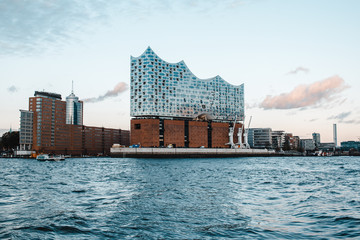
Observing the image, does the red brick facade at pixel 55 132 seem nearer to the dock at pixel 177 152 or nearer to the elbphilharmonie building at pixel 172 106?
the elbphilharmonie building at pixel 172 106

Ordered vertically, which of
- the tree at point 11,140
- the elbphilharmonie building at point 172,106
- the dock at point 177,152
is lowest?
the dock at point 177,152

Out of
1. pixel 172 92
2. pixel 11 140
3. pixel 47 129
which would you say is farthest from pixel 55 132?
pixel 172 92

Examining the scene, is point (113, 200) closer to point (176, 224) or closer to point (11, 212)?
point (11, 212)

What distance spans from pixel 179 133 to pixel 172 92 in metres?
16.9

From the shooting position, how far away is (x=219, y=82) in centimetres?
15612

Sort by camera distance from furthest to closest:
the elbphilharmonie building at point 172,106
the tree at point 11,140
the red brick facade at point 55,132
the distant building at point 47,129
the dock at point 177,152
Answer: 1. the tree at point 11,140
2. the distant building at point 47,129
3. the red brick facade at point 55,132
4. the elbphilharmonie building at point 172,106
5. the dock at point 177,152

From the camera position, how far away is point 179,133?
13338cm

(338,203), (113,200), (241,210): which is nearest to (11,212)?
(113,200)

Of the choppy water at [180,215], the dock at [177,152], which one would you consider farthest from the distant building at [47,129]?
the choppy water at [180,215]

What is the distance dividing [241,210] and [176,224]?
→ 4289mm

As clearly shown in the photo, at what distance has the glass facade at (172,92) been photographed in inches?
5177

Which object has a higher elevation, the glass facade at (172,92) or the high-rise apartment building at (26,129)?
the glass facade at (172,92)

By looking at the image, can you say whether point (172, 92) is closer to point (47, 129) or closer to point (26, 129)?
point (47, 129)

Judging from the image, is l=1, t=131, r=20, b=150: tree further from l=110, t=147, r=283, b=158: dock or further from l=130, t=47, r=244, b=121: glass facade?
l=130, t=47, r=244, b=121: glass facade
